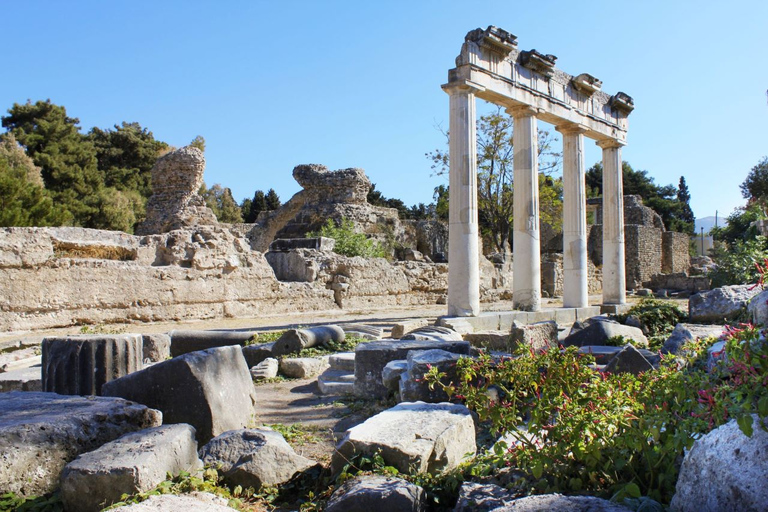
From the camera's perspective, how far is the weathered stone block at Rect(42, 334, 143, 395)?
15.7 feet


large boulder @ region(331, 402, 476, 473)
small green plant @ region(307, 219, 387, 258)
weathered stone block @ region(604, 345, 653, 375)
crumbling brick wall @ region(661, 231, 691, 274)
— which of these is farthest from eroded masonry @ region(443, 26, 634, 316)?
crumbling brick wall @ region(661, 231, 691, 274)

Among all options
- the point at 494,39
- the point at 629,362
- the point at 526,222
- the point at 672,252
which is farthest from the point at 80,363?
the point at 672,252

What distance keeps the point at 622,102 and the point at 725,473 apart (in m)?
16.0

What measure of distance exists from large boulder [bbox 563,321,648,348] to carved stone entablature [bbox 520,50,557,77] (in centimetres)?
706

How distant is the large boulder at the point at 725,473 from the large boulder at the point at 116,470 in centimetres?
223

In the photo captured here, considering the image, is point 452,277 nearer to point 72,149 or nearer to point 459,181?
point 459,181

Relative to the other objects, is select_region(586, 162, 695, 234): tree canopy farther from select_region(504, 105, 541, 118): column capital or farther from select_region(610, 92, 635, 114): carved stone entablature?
select_region(504, 105, 541, 118): column capital

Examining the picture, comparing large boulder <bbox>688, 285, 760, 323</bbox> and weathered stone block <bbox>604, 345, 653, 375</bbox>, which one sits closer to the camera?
weathered stone block <bbox>604, 345, 653, 375</bbox>

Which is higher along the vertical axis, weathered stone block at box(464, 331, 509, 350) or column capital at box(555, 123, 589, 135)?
column capital at box(555, 123, 589, 135)

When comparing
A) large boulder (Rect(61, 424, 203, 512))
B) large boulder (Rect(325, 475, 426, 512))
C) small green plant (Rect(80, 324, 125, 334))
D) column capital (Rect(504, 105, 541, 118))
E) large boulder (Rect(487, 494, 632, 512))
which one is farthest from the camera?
column capital (Rect(504, 105, 541, 118))

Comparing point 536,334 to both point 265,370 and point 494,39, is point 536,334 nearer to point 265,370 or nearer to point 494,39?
point 265,370

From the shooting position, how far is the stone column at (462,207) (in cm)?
1098

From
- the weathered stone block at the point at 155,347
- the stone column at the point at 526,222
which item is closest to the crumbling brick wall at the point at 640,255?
the stone column at the point at 526,222

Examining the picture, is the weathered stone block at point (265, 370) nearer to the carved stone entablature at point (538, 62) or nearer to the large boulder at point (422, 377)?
the large boulder at point (422, 377)
